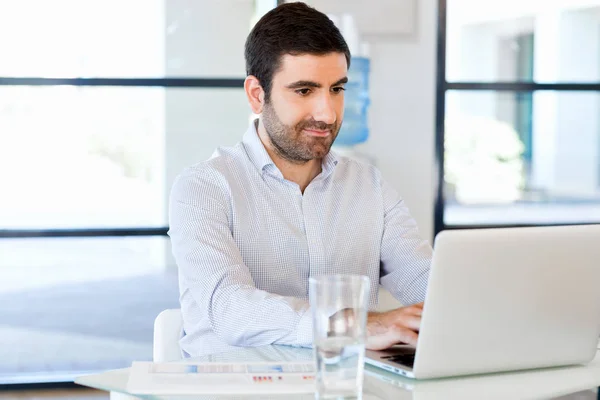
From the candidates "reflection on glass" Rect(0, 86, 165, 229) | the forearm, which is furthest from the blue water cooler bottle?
the forearm


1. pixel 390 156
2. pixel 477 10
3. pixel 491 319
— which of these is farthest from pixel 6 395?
pixel 491 319

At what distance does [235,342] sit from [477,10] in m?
3.04

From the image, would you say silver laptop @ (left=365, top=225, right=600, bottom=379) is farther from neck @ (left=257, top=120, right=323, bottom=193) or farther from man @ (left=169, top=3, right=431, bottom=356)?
neck @ (left=257, top=120, right=323, bottom=193)

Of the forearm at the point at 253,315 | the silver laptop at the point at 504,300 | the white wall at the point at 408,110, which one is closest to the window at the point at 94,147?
the white wall at the point at 408,110

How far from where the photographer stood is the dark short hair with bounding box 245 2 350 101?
2.07 meters

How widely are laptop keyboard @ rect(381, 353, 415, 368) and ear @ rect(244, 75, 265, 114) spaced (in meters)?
0.89

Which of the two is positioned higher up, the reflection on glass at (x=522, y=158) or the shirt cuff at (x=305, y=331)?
the reflection on glass at (x=522, y=158)

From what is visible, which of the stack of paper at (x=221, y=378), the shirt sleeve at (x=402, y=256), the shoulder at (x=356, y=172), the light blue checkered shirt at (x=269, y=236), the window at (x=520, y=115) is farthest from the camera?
the window at (x=520, y=115)

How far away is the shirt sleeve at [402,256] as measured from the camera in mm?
2131

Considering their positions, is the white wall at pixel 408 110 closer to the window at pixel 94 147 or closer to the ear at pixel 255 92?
the window at pixel 94 147

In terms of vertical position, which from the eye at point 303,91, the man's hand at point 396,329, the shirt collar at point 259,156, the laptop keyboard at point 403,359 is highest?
the eye at point 303,91

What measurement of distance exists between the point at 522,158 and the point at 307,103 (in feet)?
8.87

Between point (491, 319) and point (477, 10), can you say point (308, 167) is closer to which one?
point (491, 319)

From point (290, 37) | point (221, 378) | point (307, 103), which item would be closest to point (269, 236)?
point (307, 103)
